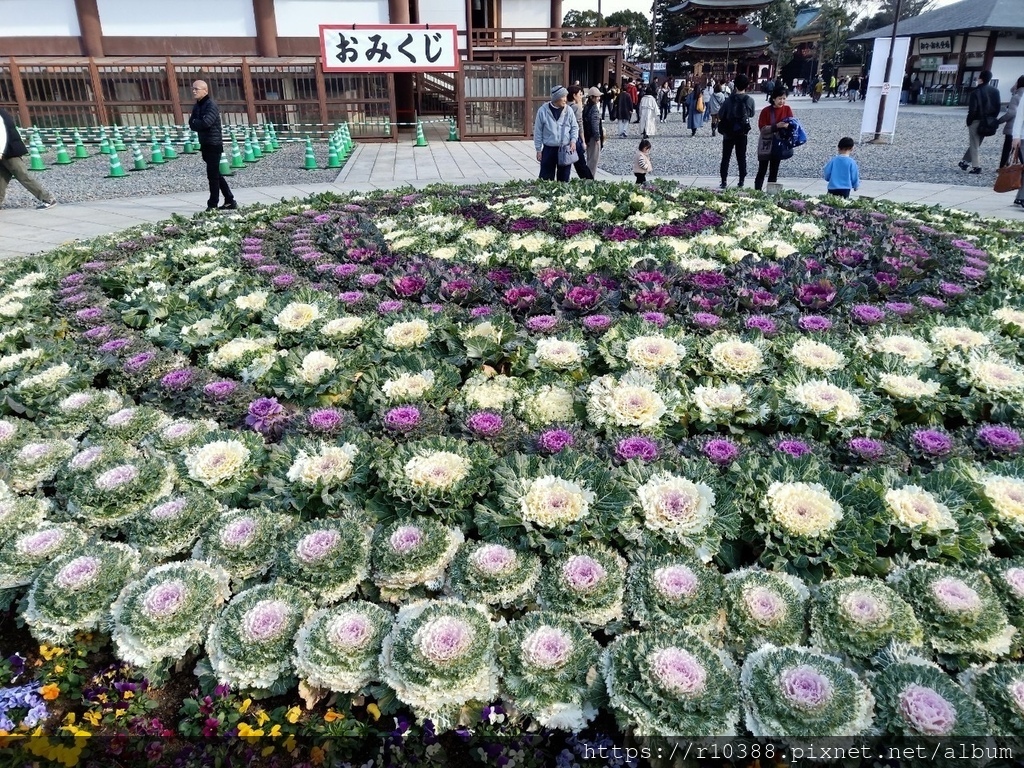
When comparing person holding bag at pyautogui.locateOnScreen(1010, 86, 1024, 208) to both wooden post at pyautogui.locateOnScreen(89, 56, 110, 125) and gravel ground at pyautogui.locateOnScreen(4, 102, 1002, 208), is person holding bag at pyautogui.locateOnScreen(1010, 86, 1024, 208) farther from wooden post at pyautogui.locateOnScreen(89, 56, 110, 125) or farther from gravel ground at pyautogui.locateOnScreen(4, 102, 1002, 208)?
wooden post at pyautogui.locateOnScreen(89, 56, 110, 125)

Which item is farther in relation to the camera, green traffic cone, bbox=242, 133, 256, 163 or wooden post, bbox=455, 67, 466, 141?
wooden post, bbox=455, 67, 466, 141

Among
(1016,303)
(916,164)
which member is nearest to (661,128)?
(916,164)

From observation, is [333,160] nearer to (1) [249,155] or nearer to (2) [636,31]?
(1) [249,155]

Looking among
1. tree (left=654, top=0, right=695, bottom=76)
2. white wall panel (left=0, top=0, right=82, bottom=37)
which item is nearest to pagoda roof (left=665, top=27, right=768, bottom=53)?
tree (left=654, top=0, right=695, bottom=76)

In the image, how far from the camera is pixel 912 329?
3.53m

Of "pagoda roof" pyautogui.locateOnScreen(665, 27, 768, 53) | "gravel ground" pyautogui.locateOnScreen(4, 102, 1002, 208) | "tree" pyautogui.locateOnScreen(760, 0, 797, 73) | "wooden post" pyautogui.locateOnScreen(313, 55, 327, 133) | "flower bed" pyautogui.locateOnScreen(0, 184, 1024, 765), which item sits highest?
"tree" pyautogui.locateOnScreen(760, 0, 797, 73)

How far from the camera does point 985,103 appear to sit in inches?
473

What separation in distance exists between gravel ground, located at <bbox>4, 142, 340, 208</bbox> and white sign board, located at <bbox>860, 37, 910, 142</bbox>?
13.2m

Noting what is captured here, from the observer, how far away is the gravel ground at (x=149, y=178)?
12.4m

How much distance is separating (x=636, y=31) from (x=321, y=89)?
164 feet

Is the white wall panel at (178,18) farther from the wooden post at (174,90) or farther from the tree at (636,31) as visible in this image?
the tree at (636,31)

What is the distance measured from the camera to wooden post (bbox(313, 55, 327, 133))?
746 inches

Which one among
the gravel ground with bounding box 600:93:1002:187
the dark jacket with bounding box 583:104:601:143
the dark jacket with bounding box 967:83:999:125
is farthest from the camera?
the gravel ground with bounding box 600:93:1002:187

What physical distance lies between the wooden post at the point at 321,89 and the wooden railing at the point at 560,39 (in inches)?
241
